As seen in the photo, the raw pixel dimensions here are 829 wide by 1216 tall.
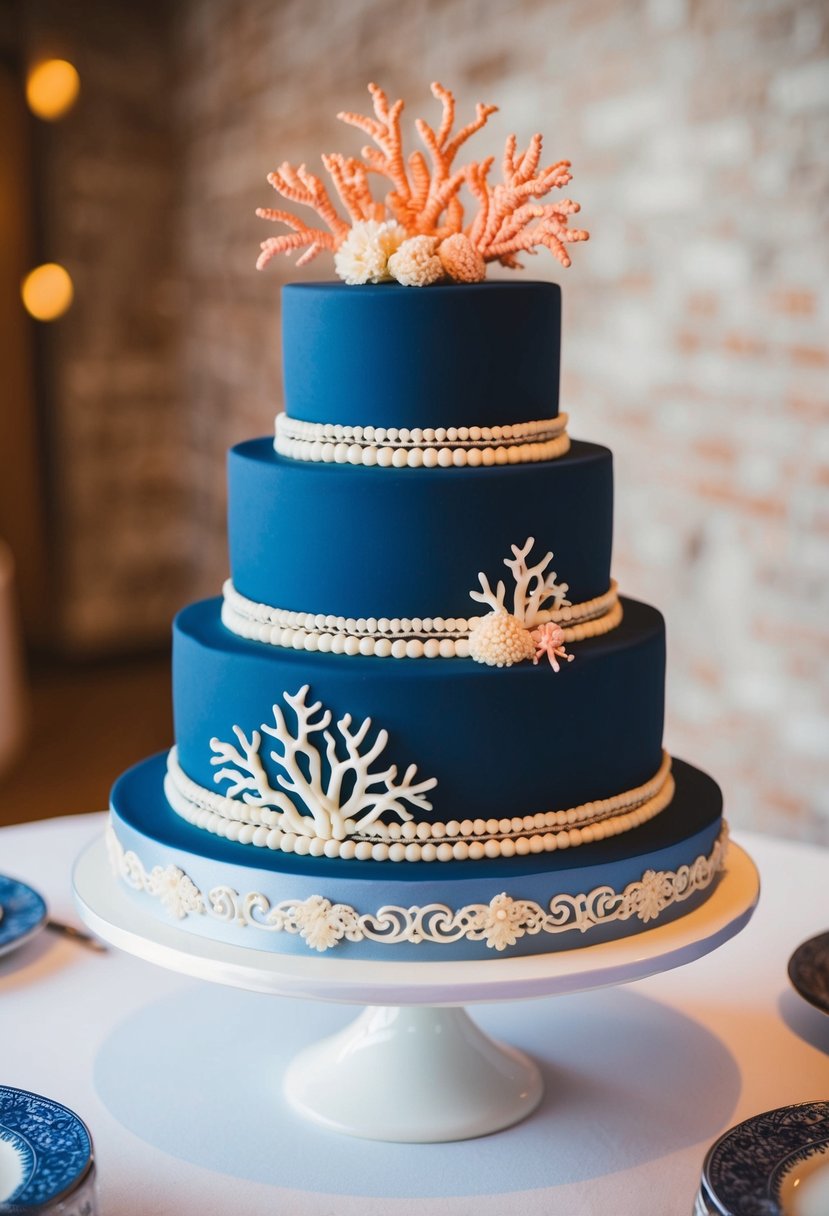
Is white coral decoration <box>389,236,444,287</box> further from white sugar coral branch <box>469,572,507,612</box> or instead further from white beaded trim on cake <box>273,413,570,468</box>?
white sugar coral branch <box>469,572,507,612</box>

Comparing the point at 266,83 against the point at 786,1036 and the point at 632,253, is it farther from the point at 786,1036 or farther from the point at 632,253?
the point at 786,1036

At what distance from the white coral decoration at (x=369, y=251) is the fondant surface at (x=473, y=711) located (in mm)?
437

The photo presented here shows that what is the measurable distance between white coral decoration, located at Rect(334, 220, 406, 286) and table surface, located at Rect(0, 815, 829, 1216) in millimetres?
926

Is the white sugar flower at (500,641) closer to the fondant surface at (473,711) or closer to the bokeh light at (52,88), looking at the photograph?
the fondant surface at (473,711)

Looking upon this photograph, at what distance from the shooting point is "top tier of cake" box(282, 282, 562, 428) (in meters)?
1.51

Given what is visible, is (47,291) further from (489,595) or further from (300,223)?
(489,595)

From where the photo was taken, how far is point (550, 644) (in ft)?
4.87

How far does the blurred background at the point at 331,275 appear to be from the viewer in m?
3.22

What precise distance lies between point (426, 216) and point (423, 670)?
1.92ft

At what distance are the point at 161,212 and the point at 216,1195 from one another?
5.41 meters

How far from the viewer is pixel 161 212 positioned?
6184 mm

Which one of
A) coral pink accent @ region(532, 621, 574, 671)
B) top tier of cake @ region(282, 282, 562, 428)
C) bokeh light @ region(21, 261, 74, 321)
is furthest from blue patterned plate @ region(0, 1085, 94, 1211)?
bokeh light @ region(21, 261, 74, 321)

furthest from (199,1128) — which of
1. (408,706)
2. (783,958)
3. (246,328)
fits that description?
(246,328)

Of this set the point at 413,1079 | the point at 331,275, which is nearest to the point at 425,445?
the point at 413,1079
